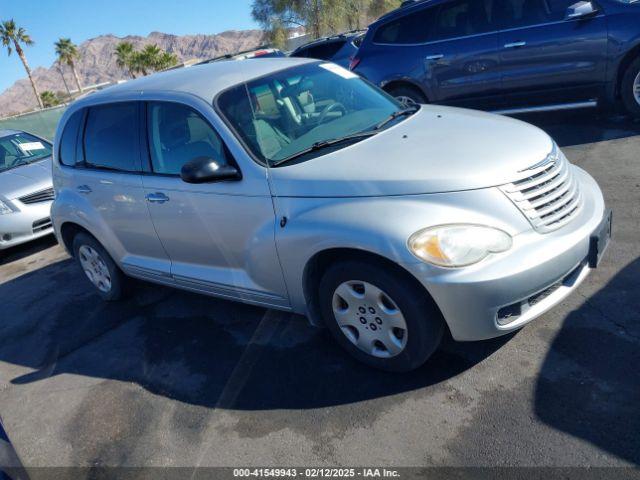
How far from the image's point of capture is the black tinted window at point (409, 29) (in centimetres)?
740

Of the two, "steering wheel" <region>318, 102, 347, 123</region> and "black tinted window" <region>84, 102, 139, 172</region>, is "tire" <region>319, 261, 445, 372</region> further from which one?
"black tinted window" <region>84, 102, 139, 172</region>

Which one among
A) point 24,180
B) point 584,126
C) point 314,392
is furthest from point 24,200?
point 584,126

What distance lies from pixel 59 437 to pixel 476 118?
3.34 meters

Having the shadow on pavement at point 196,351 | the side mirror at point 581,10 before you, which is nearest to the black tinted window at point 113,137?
the shadow on pavement at point 196,351

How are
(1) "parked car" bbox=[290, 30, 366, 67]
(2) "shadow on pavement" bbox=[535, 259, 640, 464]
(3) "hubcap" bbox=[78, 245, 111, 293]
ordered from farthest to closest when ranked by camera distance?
(1) "parked car" bbox=[290, 30, 366, 67]
(3) "hubcap" bbox=[78, 245, 111, 293]
(2) "shadow on pavement" bbox=[535, 259, 640, 464]

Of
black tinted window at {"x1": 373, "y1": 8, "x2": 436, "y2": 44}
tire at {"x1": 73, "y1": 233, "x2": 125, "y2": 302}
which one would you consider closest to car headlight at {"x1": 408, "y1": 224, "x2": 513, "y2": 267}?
tire at {"x1": 73, "y1": 233, "x2": 125, "y2": 302}

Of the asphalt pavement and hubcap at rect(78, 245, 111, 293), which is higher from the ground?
hubcap at rect(78, 245, 111, 293)

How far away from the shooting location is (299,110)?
3707 millimetres

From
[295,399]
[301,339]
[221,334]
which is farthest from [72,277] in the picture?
[295,399]

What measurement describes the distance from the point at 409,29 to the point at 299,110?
14.9ft

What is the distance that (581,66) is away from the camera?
6.41m

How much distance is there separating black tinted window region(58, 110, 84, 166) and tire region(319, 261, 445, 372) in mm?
2872

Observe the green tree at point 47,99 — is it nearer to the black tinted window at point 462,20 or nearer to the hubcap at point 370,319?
the black tinted window at point 462,20

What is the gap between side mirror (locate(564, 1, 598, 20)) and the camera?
244 inches
